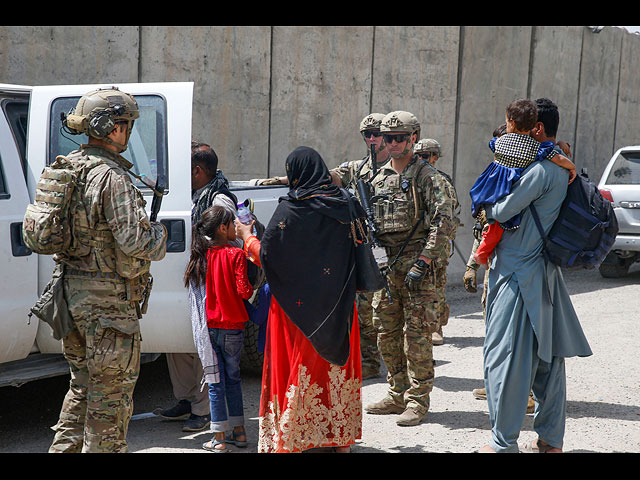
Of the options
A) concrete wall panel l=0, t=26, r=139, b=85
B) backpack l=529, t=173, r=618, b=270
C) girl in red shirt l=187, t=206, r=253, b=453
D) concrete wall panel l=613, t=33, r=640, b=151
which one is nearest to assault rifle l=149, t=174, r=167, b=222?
girl in red shirt l=187, t=206, r=253, b=453

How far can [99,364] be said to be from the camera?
3516mm

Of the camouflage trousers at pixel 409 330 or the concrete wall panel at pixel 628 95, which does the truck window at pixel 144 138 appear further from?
the concrete wall panel at pixel 628 95

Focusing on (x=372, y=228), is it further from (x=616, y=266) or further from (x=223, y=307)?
(x=616, y=266)

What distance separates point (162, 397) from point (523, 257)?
120 inches

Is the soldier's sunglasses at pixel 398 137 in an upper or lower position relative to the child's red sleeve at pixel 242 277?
upper

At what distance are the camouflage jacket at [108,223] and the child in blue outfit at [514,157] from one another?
1.73 m

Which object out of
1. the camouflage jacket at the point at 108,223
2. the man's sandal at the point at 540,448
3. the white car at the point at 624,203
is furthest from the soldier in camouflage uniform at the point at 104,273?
the white car at the point at 624,203

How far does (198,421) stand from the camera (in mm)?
4949

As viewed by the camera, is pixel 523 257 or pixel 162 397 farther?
pixel 162 397

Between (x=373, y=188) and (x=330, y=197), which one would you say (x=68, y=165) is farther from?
(x=373, y=188)

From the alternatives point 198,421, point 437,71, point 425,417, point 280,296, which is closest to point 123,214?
point 280,296

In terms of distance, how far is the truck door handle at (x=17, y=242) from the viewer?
4.42 meters

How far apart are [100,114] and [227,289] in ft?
4.60
